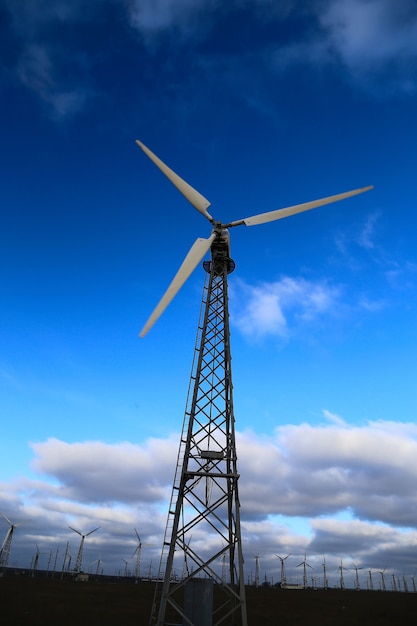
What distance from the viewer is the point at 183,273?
27.7 m

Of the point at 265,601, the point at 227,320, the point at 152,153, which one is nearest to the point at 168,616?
the point at 265,601

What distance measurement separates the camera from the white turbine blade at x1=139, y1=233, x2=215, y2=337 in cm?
2459

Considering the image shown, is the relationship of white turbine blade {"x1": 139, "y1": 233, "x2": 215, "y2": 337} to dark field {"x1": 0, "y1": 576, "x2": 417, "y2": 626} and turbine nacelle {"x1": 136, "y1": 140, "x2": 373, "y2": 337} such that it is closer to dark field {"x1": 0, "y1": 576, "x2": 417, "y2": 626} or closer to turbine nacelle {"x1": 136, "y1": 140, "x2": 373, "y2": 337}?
turbine nacelle {"x1": 136, "y1": 140, "x2": 373, "y2": 337}

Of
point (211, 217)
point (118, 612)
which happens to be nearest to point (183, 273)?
point (211, 217)

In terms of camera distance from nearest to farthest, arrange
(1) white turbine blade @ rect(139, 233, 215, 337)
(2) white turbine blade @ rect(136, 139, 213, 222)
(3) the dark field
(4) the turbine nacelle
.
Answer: (1) white turbine blade @ rect(139, 233, 215, 337), (4) the turbine nacelle, (2) white turbine blade @ rect(136, 139, 213, 222), (3) the dark field

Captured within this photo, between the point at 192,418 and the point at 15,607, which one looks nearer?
the point at 192,418

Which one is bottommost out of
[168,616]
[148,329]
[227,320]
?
[168,616]

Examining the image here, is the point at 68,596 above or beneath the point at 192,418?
beneath

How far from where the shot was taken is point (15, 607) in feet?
167

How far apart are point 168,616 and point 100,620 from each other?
15.5 m

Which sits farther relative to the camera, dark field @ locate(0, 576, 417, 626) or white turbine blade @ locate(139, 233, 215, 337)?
dark field @ locate(0, 576, 417, 626)

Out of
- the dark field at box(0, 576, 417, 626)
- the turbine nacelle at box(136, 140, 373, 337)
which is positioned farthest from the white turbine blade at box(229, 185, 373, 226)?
the dark field at box(0, 576, 417, 626)

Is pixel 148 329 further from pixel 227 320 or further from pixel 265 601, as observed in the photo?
pixel 265 601

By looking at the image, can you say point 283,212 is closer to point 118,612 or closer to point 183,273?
point 183,273
